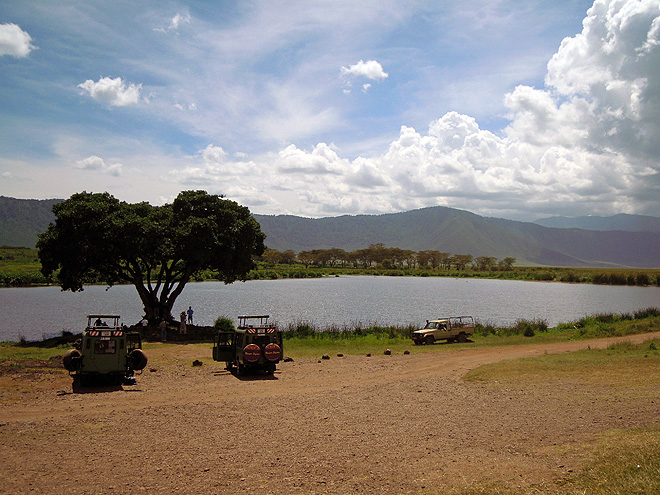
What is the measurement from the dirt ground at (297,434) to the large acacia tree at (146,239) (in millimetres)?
13800

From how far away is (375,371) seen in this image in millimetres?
18844

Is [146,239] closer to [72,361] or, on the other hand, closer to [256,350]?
[72,361]

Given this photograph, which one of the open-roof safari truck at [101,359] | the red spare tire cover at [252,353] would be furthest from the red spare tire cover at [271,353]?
the open-roof safari truck at [101,359]

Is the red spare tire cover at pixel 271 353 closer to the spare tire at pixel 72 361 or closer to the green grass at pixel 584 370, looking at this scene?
the spare tire at pixel 72 361

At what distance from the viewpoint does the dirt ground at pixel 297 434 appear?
24.6 ft

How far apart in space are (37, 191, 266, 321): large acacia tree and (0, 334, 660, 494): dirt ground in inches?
543

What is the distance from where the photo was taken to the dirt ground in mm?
7508

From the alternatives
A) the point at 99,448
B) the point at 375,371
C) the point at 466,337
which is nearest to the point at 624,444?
the point at 99,448

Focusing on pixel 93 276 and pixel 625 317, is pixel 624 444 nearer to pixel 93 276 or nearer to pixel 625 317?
pixel 93 276

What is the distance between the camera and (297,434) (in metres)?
9.99

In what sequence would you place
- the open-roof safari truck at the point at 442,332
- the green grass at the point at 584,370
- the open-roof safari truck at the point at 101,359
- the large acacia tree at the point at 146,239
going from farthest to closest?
the open-roof safari truck at the point at 442,332, the large acacia tree at the point at 146,239, the open-roof safari truck at the point at 101,359, the green grass at the point at 584,370

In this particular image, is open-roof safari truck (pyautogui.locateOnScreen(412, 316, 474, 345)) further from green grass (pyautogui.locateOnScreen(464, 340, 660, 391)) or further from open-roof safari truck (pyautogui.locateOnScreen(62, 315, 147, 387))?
open-roof safari truck (pyautogui.locateOnScreen(62, 315, 147, 387))

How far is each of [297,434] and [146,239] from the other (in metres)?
22.0

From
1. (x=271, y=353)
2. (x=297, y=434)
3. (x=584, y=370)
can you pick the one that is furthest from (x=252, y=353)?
(x=584, y=370)
